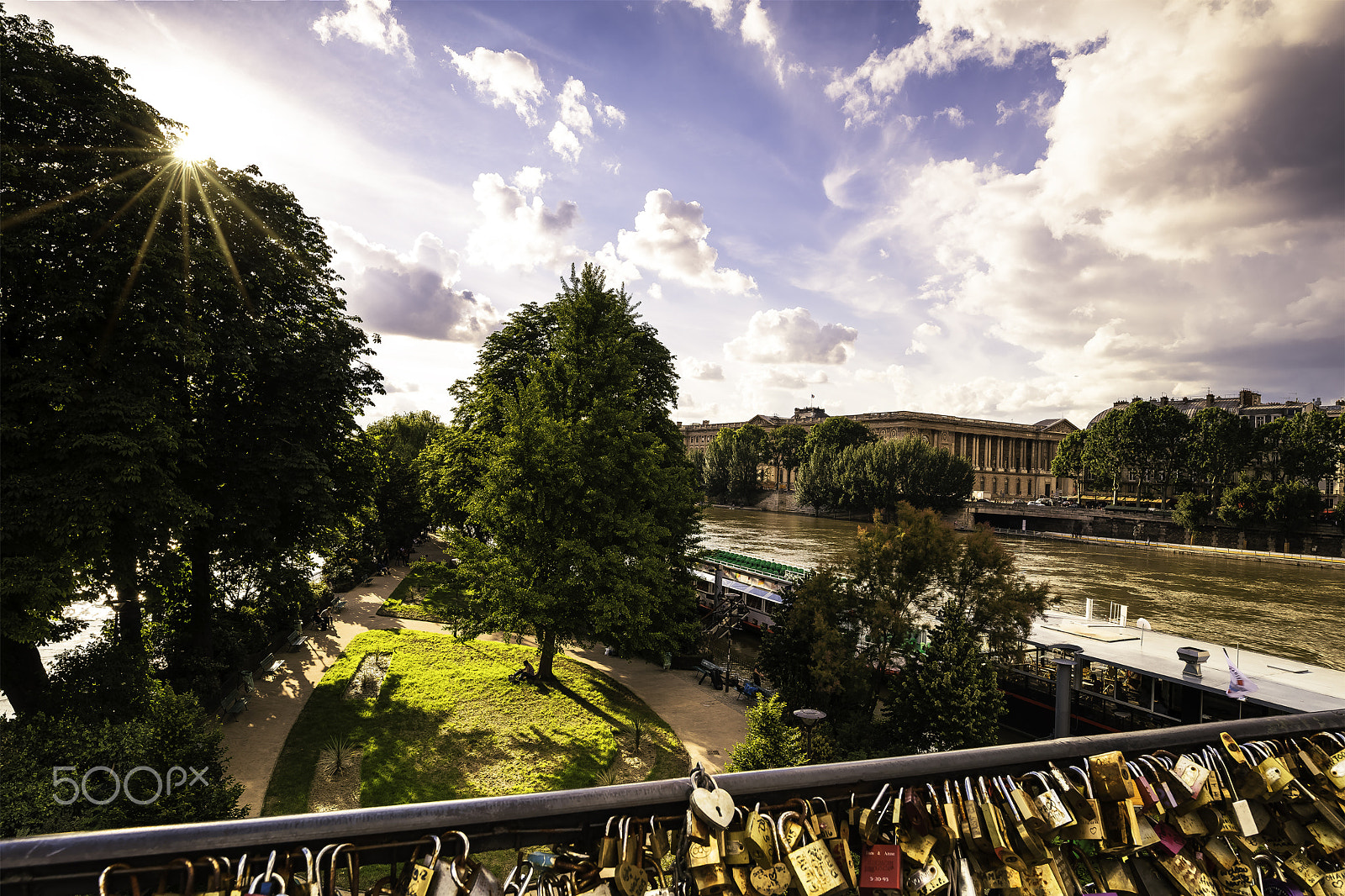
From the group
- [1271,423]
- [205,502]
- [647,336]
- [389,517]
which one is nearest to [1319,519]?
[1271,423]

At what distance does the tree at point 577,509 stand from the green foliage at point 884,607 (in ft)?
12.8

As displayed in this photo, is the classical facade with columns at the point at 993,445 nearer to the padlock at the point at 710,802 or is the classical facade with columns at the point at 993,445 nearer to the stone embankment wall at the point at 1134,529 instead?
the stone embankment wall at the point at 1134,529

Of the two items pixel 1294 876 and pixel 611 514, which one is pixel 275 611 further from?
pixel 1294 876

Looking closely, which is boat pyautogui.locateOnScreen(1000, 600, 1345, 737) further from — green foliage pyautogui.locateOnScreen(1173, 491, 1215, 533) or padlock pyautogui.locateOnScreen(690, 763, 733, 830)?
green foliage pyautogui.locateOnScreen(1173, 491, 1215, 533)

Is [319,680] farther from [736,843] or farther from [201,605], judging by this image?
[736,843]

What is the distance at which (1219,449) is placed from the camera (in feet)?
264

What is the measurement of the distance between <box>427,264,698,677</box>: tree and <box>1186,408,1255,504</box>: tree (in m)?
88.5

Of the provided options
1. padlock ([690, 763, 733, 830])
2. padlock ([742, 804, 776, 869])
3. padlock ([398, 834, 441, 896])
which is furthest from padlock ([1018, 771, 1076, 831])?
padlock ([398, 834, 441, 896])

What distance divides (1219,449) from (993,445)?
205 feet

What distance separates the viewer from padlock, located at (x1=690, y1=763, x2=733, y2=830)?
229 centimetres

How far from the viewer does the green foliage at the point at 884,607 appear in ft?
59.2

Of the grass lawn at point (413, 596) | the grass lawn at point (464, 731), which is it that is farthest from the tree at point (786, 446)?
the grass lawn at point (464, 731)

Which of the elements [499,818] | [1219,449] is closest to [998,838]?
[499,818]

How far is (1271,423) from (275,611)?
105875 millimetres
